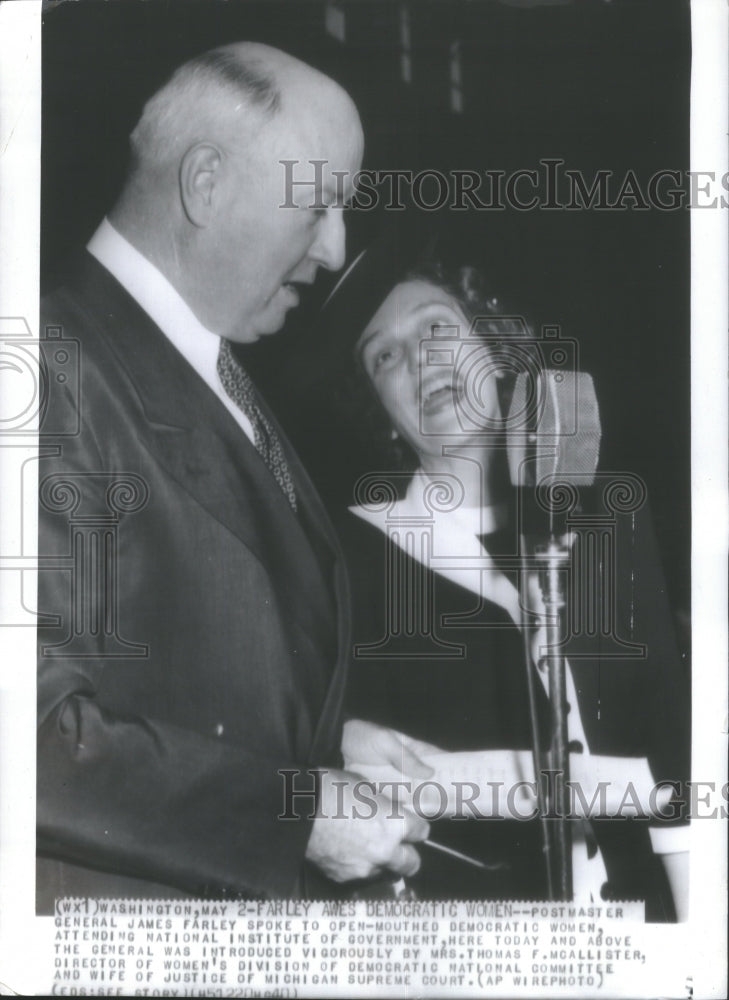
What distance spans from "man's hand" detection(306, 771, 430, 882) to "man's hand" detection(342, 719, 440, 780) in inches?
2.0

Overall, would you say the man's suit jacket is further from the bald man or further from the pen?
the pen

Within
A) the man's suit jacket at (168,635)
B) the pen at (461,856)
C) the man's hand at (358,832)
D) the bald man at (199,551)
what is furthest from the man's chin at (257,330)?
the pen at (461,856)

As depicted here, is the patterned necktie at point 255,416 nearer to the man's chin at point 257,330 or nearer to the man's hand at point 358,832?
the man's chin at point 257,330

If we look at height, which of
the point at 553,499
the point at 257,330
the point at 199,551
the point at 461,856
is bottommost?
the point at 461,856

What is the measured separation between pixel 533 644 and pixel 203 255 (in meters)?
1.16

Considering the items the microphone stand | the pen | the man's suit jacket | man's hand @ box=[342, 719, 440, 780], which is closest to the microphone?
the microphone stand

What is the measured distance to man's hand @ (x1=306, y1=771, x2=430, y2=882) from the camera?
7.54ft

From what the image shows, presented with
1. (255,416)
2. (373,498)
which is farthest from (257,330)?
(373,498)

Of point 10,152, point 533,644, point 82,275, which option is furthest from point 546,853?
point 10,152

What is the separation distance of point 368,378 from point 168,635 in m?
0.74

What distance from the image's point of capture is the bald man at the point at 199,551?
2289 mm

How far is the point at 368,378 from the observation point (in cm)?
236

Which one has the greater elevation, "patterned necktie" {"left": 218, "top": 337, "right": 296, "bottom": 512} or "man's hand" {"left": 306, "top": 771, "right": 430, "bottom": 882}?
"patterned necktie" {"left": 218, "top": 337, "right": 296, "bottom": 512}

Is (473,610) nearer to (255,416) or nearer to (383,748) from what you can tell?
(383,748)
